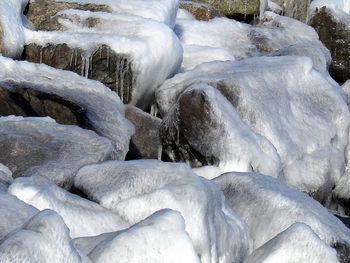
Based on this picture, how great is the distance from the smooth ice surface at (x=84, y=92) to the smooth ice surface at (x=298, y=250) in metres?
2.61

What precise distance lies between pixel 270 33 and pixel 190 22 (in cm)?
142

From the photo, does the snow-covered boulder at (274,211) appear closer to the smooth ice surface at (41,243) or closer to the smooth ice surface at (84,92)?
the smooth ice surface at (84,92)

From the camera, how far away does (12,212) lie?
4648mm

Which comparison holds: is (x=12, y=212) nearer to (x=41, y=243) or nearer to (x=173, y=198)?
(x=41, y=243)

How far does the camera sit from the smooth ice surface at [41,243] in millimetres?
3717

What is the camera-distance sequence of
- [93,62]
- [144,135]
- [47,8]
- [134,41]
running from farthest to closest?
[47,8], [134,41], [93,62], [144,135]

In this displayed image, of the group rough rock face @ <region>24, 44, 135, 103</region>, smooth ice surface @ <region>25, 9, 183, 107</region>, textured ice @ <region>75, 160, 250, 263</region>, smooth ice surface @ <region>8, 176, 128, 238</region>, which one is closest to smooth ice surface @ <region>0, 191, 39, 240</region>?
smooth ice surface @ <region>8, 176, 128, 238</region>

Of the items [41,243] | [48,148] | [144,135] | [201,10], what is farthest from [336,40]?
[41,243]

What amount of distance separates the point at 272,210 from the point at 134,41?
389 cm

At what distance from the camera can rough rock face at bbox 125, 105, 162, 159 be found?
8992 mm

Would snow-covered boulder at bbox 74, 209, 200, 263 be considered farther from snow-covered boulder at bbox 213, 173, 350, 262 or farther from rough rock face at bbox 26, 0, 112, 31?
rough rock face at bbox 26, 0, 112, 31

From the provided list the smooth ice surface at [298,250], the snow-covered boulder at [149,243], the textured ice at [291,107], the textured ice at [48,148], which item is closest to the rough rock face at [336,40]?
the textured ice at [291,107]

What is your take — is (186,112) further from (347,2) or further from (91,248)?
(347,2)

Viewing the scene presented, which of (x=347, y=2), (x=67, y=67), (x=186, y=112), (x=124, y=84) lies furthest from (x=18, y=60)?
(x=347, y=2)
